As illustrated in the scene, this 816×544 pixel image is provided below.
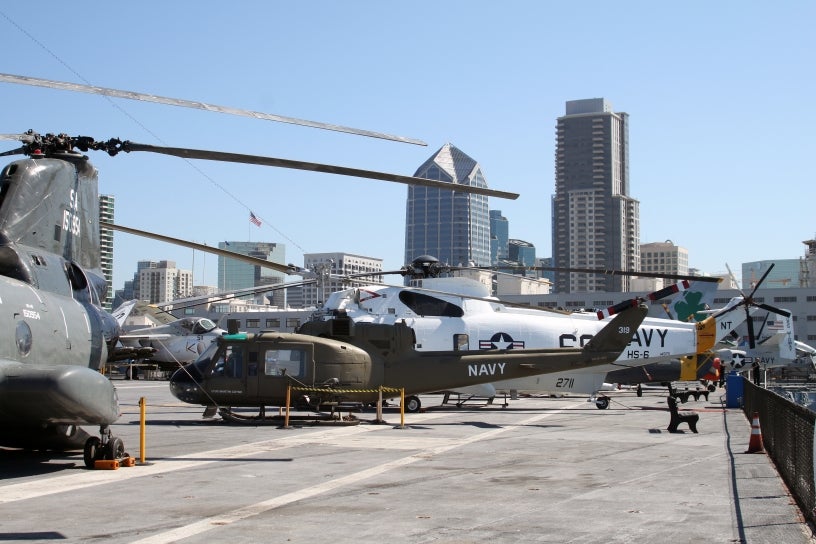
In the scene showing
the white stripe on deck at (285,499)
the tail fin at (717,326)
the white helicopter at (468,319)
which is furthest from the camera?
the tail fin at (717,326)

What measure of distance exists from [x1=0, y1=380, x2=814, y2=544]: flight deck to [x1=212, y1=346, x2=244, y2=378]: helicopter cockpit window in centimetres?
251

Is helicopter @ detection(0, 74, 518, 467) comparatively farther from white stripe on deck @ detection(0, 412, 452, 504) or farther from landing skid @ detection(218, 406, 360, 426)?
landing skid @ detection(218, 406, 360, 426)

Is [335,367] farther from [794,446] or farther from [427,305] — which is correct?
[794,446]

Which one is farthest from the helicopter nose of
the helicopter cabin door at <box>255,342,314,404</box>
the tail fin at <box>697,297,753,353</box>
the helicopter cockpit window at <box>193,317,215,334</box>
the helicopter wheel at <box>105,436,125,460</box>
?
the helicopter cockpit window at <box>193,317,215,334</box>

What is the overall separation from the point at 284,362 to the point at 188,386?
8.24 feet

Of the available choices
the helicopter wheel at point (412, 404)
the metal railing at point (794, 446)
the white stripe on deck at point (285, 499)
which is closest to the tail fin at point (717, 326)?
the helicopter wheel at point (412, 404)

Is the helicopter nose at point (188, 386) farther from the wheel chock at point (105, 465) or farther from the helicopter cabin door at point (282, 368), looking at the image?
the wheel chock at point (105, 465)

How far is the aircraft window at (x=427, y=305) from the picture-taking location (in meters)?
30.2

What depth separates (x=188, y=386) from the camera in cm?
2320

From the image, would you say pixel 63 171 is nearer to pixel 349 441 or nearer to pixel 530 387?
pixel 349 441

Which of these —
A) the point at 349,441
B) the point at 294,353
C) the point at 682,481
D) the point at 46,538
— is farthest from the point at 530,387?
the point at 46,538

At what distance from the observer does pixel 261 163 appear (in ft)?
40.6

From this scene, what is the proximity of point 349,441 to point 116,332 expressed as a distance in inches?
218

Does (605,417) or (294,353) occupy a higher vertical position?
(294,353)
